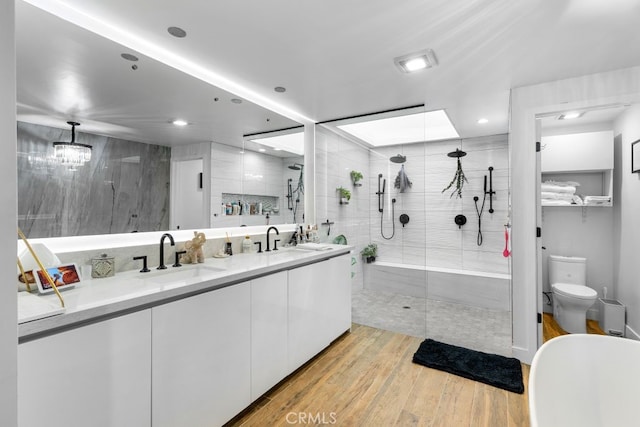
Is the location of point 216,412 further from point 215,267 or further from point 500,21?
point 500,21

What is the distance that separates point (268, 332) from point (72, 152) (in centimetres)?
157

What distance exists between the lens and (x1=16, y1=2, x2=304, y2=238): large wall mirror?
1570 millimetres

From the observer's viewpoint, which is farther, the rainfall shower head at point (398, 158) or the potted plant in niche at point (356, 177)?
the rainfall shower head at point (398, 158)

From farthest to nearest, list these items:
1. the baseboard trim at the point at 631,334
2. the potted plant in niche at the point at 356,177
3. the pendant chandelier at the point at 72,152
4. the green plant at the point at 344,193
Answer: the potted plant in niche at the point at 356,177 → the green plant at the point at 344,193 → the baseboard trim at the point at 631,334 → the pendant chandelier at the point at 72,152

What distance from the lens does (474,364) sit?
98.5 inches

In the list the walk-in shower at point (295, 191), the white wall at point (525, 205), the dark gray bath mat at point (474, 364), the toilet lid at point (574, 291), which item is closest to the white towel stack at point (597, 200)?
the toilet lid at point (574, 291)

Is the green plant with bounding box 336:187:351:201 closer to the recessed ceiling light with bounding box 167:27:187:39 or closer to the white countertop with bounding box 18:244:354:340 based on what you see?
the white countertop with bounding box 18:244:354:340

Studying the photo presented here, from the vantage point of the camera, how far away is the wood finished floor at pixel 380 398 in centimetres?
188

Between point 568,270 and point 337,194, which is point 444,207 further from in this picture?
point 337,194

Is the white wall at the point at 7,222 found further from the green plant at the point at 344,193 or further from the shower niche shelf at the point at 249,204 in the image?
the green plant at the point at 344,193

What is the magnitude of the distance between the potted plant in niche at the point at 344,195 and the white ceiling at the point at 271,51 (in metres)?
1.52

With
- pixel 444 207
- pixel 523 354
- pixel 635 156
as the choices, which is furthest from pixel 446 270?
pixel 635 156

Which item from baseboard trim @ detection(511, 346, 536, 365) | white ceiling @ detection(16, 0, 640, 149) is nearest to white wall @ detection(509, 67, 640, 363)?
baseboard trim @ detection(511, 346, 536, 365)

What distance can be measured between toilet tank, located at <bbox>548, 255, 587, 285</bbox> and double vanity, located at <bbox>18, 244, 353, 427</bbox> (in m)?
2.96
